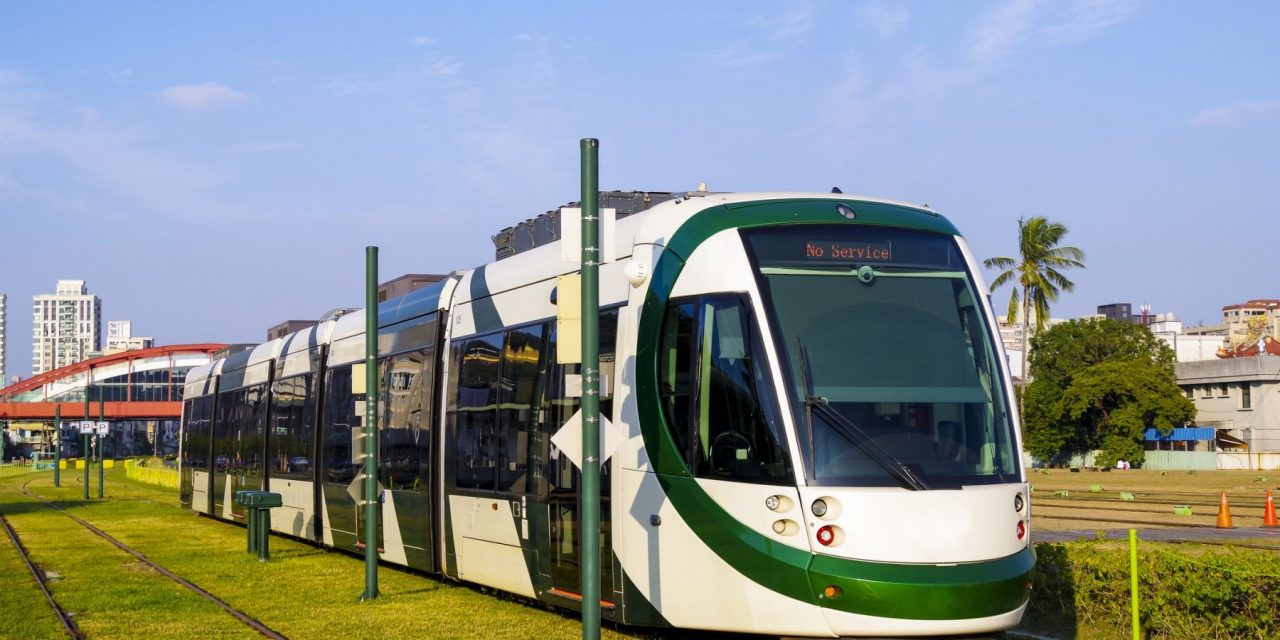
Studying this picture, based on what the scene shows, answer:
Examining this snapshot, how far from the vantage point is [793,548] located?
10.3 metres

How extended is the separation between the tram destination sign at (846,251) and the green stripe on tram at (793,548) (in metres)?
0.25

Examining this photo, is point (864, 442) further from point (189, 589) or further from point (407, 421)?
point (189, 589)

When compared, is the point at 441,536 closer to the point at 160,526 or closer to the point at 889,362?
the point at 889,362

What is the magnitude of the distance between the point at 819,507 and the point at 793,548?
0.36 metres

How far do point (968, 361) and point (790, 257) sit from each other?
1.50 meters

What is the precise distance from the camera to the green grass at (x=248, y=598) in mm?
14211

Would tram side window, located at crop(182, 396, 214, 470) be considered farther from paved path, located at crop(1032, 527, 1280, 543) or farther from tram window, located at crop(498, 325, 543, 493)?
tram window, located at crop(498, 325, 543, 493)

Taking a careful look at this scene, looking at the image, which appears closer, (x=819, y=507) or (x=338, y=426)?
(x=819, y=507)

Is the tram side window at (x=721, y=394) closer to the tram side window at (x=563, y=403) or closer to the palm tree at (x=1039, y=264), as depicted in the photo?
the tram side window at (x=563, y=403)

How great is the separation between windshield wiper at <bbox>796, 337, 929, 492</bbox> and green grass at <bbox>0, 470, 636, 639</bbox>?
3.53 m

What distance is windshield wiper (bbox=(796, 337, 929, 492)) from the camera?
10227 mm

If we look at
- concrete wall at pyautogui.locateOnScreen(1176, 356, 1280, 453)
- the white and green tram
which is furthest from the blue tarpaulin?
the white and green tram

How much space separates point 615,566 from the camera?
1212 centimetres

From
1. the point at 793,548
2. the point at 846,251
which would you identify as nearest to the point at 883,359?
the point at 846,251
